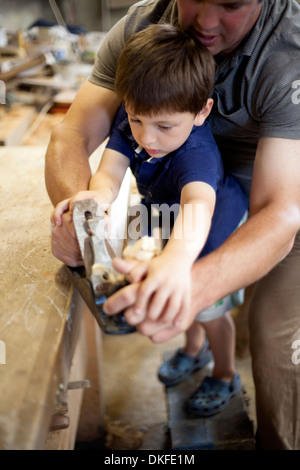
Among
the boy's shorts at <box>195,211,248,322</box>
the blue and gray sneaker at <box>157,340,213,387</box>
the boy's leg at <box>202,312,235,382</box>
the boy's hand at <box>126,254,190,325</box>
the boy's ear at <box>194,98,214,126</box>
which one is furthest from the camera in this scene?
the blue and gray sneaker at <box>157,340,213,387</box>

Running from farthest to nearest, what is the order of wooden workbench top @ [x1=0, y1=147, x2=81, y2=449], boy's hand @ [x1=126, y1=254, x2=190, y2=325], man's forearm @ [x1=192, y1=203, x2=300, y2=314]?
1. man's forearm @ [x1=192, y1=203, x2=300, y2=314]
2. boy's hand @ [x1=126, y1=254, x2=190, y2=325]
3. wooden workbench top @ [x1=0, y1=147, x2=81, y2=449]

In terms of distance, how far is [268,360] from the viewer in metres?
1.22

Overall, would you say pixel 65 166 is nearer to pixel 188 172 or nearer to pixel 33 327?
pixel 188 172

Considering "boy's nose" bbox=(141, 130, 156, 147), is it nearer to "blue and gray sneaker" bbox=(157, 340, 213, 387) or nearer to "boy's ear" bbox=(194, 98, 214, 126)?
"boy's ear" bbox=(194, 98, 214, 126)

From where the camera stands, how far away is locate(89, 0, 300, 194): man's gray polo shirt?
104cm

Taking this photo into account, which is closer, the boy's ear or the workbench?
the workbench

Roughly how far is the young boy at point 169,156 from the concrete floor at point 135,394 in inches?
36.7

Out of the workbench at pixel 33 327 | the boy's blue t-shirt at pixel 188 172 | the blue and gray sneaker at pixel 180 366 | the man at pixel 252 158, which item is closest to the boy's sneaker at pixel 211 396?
the blue and gray sneaker at pixel 180 366

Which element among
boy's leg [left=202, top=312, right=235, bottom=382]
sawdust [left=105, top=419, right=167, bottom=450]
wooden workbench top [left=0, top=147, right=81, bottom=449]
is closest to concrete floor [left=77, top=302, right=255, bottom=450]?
sawdust [left=105, top=419, right=167, bottom=450]

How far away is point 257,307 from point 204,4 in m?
0.83

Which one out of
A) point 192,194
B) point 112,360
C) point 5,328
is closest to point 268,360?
point 192,194

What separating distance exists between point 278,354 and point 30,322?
28.4 inches

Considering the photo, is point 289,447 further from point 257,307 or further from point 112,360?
point 112,360

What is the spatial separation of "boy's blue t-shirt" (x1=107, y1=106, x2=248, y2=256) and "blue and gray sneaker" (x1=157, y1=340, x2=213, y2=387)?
650mm
